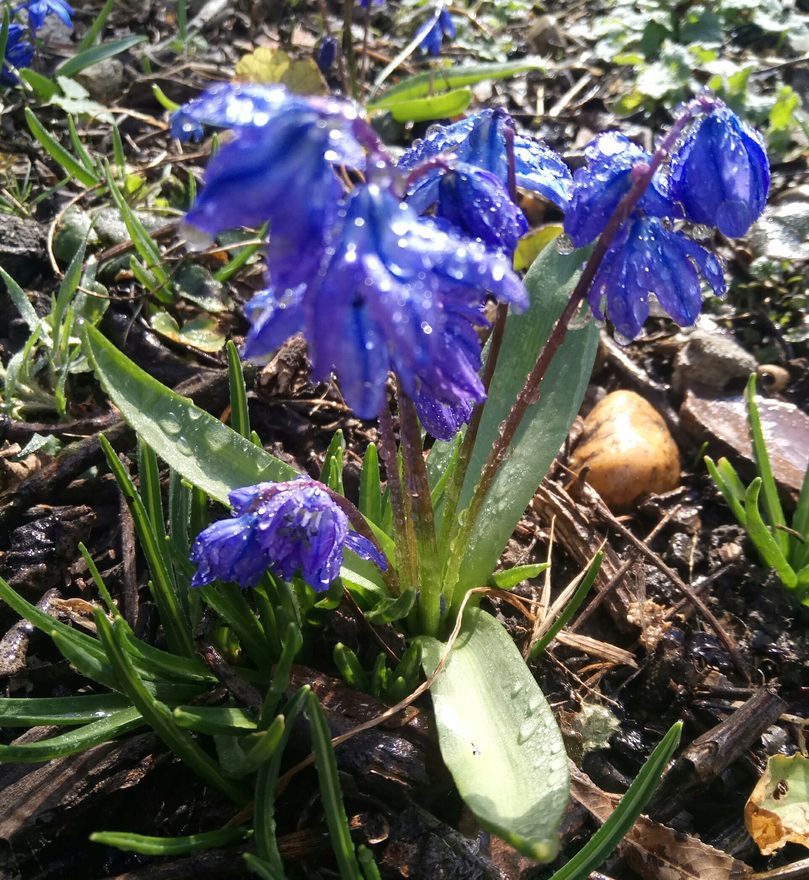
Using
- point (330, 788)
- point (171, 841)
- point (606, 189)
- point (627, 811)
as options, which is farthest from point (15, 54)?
point (627, 811)

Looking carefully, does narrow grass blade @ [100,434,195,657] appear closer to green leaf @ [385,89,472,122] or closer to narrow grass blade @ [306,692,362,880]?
narrow grass blade @ [306,692,362,880]

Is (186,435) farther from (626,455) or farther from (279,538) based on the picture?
(626,455)

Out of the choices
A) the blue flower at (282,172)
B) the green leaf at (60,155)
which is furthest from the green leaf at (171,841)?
the green leaf at (60,155)

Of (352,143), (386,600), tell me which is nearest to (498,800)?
(386,600)

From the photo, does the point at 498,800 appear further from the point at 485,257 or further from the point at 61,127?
the point at 61,127

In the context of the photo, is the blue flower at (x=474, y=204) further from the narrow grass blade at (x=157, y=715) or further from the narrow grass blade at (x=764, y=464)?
the narrow grass blade at (x=764, y=464)

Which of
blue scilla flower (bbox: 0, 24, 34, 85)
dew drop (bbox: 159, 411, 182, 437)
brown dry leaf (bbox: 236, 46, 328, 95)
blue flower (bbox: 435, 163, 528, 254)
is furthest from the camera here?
brown dry leaf (bbox: 236, 46, 328, 95)

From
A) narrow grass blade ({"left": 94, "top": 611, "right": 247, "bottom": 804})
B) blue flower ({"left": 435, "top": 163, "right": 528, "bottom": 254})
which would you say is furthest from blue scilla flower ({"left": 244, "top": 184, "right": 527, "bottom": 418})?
narrow grass blade ({"left": 94, "top": 611, "right": 247, "bottom": 804})
